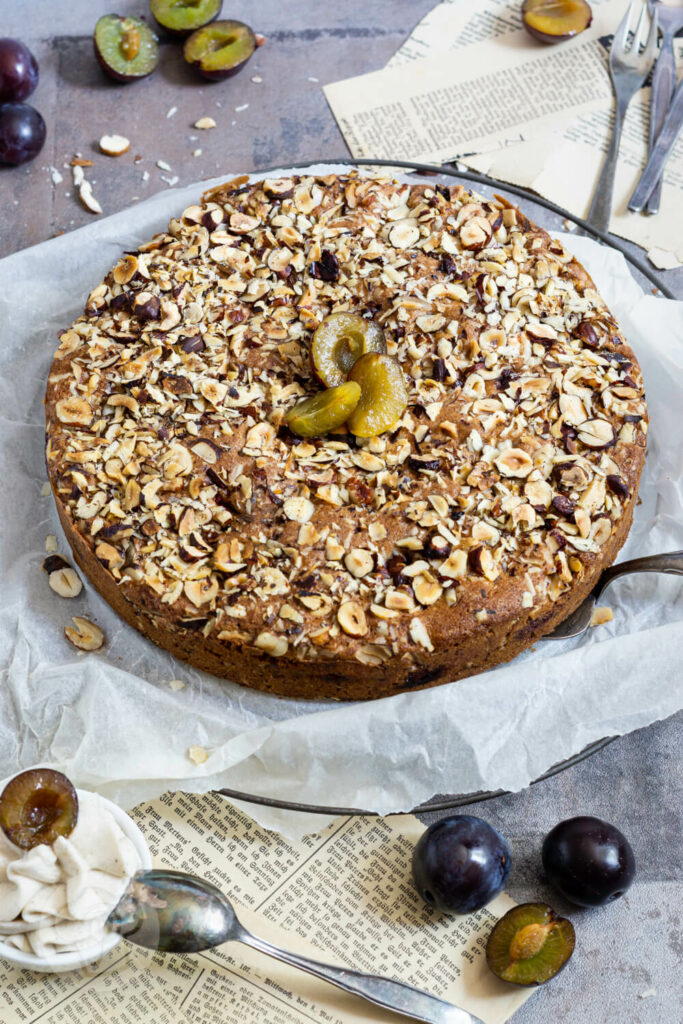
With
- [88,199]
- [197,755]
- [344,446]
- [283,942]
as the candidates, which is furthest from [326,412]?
[88,199]

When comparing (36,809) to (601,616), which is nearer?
(36,809)

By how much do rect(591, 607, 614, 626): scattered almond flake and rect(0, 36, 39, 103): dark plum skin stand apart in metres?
1.95

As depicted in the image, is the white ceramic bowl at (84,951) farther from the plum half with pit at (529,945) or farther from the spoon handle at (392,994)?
the plum half with pit at (529,945)

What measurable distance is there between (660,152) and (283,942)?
2.05m

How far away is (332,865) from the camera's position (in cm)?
189

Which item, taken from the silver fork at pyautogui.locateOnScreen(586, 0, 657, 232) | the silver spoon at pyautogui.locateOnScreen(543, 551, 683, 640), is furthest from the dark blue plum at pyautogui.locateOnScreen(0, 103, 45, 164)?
the silver spoon at pyautogui.locateOnScreen(543, 551, 683, 640)

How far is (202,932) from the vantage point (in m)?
1.74

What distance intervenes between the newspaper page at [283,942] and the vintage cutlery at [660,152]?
1.61 m

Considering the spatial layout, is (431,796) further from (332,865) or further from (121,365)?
(121,365)

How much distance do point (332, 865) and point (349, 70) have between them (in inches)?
81.9

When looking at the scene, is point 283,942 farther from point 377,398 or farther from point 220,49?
point 220,49

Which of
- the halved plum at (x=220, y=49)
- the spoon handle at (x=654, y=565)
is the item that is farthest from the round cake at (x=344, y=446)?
the halved plum at (x=220, y=49)

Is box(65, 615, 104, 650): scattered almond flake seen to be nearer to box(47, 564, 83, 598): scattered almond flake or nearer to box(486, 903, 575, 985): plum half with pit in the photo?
box(47, 564, 83, 598): scattered almond flake

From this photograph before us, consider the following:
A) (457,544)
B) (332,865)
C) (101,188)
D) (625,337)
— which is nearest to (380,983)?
(332,865)
